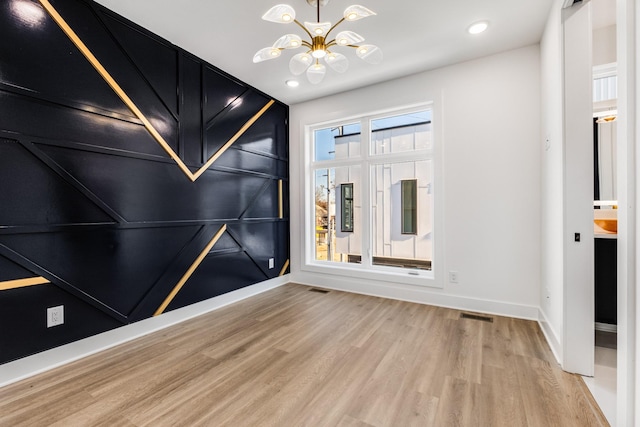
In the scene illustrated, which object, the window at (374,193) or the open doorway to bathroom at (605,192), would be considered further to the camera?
the window at (374,193)

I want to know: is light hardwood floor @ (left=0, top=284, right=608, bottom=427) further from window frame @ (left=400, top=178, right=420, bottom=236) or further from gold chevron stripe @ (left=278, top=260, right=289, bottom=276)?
gold chevron stripe @ (left=278, top=260, right=289, bottom=276)

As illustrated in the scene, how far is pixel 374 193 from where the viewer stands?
13.1ft

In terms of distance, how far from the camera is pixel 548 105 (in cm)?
243

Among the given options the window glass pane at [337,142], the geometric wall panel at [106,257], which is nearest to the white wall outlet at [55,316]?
the geometric wall panel at [106,257]

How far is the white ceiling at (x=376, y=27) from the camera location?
7.43 ft

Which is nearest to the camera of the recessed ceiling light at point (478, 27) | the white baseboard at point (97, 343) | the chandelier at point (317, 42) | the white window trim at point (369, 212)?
the chandelier at point (317, 42)

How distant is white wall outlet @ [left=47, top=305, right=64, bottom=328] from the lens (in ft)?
6.44

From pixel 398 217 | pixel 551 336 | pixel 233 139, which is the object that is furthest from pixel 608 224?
pixel 233 139

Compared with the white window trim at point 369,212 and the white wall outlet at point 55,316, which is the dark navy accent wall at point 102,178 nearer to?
the white wall outlet at point 55,316

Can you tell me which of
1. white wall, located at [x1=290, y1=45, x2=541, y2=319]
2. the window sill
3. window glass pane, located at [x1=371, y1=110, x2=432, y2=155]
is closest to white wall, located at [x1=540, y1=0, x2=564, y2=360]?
white wall, located at [x1=290, y1=45, x2=541, y2=319]

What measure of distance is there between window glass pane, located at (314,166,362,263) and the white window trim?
10 centimetres

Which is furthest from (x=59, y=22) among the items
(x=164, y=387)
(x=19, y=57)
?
(x=164, y=387)

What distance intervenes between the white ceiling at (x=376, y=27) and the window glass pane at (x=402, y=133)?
0.59 meters

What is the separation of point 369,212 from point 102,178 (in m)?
3.00
